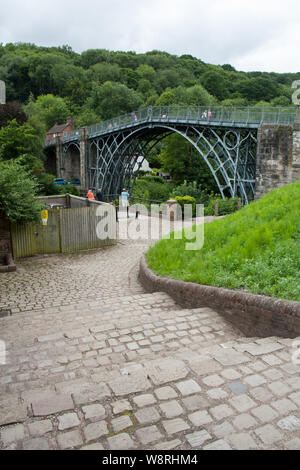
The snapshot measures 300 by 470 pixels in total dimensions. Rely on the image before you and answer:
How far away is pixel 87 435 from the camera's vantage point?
2.36 meters

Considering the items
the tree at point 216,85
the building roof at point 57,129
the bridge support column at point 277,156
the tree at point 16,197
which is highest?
the tree at point 216,85

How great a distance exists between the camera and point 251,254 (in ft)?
19.1

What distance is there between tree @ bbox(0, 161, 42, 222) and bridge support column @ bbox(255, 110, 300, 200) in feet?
40.6

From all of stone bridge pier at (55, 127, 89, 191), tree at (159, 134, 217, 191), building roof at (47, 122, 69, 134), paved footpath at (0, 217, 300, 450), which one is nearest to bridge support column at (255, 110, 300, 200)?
paved footpath at (0, 217, 300, 450)

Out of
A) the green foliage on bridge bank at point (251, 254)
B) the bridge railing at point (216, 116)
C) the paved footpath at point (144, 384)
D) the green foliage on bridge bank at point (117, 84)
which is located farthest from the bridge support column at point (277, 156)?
the green foliage on bridge bank at point (117, 84)

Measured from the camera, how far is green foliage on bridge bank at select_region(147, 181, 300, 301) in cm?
493

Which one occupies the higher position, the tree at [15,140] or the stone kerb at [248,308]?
the tree at [15,140]

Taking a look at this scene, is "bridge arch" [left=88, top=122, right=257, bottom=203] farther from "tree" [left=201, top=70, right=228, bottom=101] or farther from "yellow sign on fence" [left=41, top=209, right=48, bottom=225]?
"tree" [left=201, top=70, right=228, bottom=101]

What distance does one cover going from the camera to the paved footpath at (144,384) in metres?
2.36

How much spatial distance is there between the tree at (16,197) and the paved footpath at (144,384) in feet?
18.3

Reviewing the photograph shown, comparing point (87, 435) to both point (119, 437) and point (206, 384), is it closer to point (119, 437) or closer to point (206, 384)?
point (119, 437)

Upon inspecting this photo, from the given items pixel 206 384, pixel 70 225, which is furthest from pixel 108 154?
pixel 206 384

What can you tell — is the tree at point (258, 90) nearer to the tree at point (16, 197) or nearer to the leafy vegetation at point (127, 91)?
the leafy vegetation at point (127, 91)

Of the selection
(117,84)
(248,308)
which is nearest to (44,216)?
(248,308)
